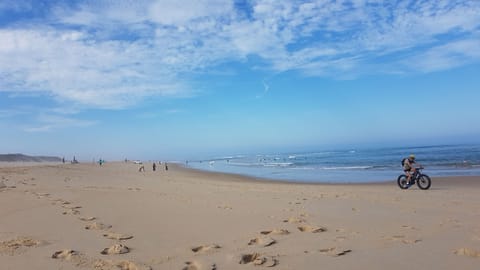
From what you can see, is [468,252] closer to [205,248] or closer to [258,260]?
[258,260]

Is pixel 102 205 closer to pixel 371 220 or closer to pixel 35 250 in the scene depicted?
pixel 35 250

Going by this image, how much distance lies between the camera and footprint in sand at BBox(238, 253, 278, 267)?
4393mm

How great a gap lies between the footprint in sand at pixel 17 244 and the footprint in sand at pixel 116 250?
1045mm

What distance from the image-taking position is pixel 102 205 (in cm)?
892

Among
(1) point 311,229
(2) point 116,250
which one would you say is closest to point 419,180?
(1) point 311,229

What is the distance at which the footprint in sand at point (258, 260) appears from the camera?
4393 millimetres

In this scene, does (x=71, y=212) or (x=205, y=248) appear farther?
(x=71, y=212)

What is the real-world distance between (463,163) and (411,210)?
81.7 feet

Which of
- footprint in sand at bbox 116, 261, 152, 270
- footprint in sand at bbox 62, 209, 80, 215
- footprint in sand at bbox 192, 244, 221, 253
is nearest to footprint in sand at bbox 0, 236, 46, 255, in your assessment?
footprint in sand at bbox 116, 261, 152, 270

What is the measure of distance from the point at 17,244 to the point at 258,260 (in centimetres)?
326

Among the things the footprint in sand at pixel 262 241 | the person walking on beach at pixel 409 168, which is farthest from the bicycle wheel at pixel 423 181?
the footprint in sand at pixel 262 241

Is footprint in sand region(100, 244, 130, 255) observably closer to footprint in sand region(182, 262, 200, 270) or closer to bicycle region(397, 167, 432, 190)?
footprint in sand region(182, 262, 200, 270)

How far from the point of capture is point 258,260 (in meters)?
4.49

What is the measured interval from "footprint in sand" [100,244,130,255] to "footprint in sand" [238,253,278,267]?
1531 mm
